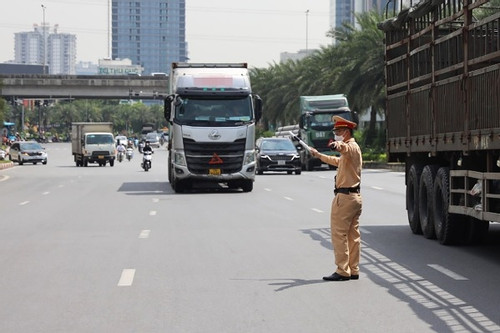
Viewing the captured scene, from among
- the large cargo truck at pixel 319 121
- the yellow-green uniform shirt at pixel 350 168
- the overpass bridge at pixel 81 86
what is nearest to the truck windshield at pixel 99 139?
the large cargo truck at pixel 319 121

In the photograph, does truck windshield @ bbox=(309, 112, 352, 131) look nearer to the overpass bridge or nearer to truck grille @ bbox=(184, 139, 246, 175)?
truck grille @ bbox=(184, 139, 246, 175)

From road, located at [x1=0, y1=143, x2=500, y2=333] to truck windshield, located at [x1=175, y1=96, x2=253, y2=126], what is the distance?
8030mm

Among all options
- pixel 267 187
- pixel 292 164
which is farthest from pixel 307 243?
pixel 292 164

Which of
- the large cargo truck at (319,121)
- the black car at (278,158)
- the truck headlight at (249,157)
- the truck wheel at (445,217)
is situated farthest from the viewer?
the large cargo truck at (319,121)

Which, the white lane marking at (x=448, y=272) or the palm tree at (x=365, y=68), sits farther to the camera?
the palm tree at (x=365, y=68)

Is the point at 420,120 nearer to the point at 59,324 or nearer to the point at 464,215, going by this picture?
the point at 464,215

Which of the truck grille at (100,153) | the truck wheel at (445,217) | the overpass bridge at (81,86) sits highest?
the overpass bridge at (81,86)

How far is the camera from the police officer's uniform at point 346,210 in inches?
499

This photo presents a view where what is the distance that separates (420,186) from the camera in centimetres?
1777

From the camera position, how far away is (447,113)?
15.9 metres

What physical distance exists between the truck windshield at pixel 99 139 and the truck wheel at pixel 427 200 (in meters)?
51.7

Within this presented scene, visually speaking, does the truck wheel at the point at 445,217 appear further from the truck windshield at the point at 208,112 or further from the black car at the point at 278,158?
the black car at the point at 278,158

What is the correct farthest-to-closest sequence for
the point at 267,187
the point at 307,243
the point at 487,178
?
the point at 267,187 → the point at 307,243 → the point at 487,178

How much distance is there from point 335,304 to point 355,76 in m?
52.7
